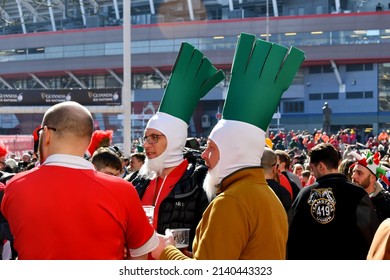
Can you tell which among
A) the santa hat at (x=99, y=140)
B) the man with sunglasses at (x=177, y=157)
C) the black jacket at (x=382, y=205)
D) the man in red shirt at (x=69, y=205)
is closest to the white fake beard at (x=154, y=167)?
the man with sunglasses at (x=177, y=157)

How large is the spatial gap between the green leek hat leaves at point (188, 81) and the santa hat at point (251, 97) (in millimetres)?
1368

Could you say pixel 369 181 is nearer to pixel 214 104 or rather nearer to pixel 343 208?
pixel 343 208

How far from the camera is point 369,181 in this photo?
20.8 feet

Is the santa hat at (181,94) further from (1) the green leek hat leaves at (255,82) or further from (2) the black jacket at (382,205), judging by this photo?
(2) the black jacket at (382,205)

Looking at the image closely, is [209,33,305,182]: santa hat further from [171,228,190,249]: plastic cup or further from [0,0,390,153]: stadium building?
[0,0,390,153]: stadium building

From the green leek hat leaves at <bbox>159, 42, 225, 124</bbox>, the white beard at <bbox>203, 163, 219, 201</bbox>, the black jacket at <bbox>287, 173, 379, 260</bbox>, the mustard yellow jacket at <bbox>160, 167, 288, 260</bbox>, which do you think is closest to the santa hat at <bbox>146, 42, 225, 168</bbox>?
the green leek hat leaves at <bbox>159, 42, 225, 124</bbox>

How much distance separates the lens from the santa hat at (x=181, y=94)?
15.5ft

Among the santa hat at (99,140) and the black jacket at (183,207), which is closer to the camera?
the black jacket at (183,207)

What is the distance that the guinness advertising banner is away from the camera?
17.0 meters

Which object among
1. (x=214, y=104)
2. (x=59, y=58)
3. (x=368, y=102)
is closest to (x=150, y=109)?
(x=214, y=104)

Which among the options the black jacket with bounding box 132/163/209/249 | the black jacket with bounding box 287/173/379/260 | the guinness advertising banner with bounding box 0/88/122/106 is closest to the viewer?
the black jacket with bounding box 132/163/209/249

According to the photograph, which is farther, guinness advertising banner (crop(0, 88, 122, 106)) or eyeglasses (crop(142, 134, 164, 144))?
guinness advertising banner (crop(0, 88, 122, 106))

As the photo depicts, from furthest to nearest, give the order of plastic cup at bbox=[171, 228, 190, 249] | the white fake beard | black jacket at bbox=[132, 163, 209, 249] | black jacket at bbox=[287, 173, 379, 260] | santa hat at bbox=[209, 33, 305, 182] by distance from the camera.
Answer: the white fake beard, black jacket at bbox=[287, 173, 379, 260], black jacket at bbox=[132, 163, 209, 249], plastic cup at bbox=[171, 228, 190, 249], santa hat at bbox=[209, 33, 305, 182]
